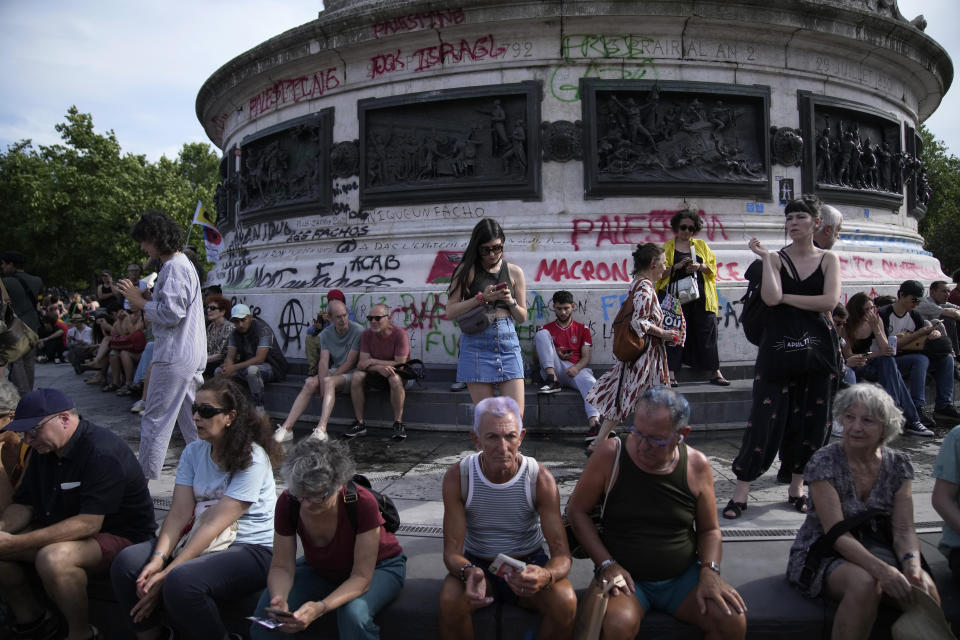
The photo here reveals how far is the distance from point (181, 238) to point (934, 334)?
729cm

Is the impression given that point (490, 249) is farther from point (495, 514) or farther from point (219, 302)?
point (219, 302)

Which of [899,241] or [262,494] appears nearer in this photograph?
[262,494]

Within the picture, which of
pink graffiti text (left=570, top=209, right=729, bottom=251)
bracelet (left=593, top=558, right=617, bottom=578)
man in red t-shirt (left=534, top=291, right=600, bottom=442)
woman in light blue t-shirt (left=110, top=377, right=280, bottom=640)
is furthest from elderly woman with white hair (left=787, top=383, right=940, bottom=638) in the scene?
pink graffiti text (left=570, top=209, right=729, bottom=251)

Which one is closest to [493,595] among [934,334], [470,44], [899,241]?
[934,334]

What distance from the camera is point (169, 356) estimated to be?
4.63m

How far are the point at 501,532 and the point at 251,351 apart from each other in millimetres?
5254

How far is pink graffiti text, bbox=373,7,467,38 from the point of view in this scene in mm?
7934

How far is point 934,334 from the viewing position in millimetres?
6855

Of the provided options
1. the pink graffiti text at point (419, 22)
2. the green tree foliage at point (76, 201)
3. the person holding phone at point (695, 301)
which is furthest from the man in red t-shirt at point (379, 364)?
the green tree foliage at point (76, 201)

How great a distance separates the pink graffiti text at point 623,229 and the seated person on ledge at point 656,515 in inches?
201

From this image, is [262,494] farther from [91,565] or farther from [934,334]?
[934,334]

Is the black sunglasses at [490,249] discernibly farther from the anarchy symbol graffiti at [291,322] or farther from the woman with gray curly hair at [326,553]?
the anarchy symbol graffiti at [291,322]

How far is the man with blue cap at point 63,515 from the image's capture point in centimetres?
315

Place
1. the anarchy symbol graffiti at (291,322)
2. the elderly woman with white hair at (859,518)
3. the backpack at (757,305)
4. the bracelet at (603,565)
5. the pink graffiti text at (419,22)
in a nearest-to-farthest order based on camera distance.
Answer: the elderly woman with white hair at (859,518), the bracelet at (603,565), the backpack at (757,305), the pink graffiti text at (419,22), the anarchy symbol graffiti at (291,322)
